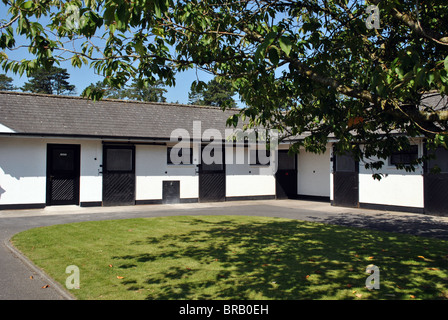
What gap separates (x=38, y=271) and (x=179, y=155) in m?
12.5

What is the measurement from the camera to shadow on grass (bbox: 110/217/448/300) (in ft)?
18.1

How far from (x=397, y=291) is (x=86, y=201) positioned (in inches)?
552

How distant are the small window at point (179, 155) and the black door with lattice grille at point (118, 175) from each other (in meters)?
1.81

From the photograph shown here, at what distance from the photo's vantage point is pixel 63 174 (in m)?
16.7

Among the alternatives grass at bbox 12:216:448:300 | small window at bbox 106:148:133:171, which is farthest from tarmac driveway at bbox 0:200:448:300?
small window at bbox 106:148:133:171

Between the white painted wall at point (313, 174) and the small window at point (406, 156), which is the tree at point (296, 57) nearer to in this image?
the small window at point (406, 156)

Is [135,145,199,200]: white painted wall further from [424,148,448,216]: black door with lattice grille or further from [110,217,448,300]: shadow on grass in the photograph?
[424,148,448,216]: black door with lattice grille

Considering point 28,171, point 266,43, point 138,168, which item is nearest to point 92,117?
point 138,168

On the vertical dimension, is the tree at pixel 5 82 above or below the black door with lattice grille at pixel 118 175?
above

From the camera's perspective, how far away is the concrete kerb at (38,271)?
5425mm

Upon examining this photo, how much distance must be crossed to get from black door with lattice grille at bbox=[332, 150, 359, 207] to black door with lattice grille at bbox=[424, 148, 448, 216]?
3.03 m

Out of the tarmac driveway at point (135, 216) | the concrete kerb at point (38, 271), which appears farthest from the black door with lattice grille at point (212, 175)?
the concrete kerb at point (38, 271)

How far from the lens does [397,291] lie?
217 inches
